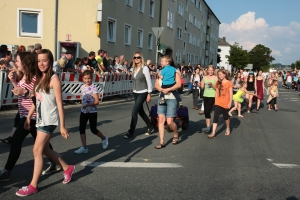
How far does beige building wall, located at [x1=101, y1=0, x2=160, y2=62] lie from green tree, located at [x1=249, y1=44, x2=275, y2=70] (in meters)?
106

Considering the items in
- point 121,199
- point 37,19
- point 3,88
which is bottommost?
point 121,199

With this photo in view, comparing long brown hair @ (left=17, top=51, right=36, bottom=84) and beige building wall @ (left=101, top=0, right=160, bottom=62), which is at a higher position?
beige building wall @ (left=101, top=0, right=160, bottom=62)

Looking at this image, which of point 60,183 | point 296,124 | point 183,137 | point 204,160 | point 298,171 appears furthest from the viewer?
point 296,124

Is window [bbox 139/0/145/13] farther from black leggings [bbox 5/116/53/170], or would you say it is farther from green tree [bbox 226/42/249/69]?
green tree [bbox 226/42/249/69]

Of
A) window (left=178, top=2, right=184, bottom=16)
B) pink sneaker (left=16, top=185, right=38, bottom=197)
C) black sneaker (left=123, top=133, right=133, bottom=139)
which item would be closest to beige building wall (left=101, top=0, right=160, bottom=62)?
window (left=178, top=2, right=184, bottom=16)

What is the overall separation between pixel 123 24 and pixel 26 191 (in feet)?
70.7

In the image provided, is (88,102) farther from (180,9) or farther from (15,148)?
(180,9)

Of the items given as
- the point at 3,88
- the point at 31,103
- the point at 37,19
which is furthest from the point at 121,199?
the point at 37,19

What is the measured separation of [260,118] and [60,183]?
9.06 m

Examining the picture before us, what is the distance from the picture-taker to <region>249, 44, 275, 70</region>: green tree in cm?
12838

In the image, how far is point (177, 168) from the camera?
541 centimetres

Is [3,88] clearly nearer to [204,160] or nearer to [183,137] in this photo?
[183,137]

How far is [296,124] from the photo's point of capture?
10.7 m

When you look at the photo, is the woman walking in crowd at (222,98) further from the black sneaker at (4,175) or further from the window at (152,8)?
the window at (152,8)
